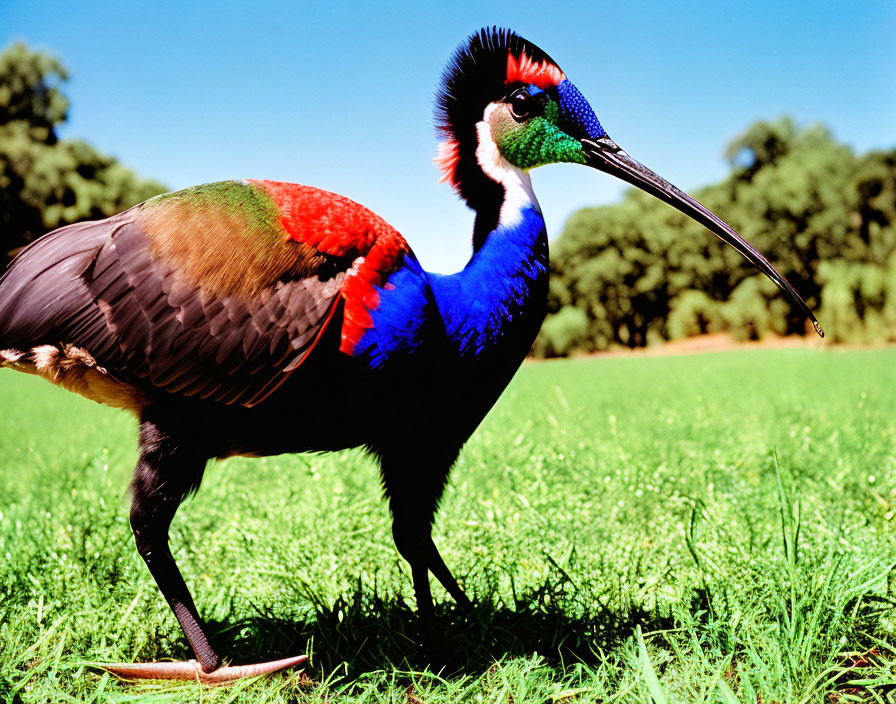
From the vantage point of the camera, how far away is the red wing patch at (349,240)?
6.17ft

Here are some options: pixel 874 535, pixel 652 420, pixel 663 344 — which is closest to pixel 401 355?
pixel 874 535

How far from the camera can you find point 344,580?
2.73 meters

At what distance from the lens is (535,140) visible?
7.47ft

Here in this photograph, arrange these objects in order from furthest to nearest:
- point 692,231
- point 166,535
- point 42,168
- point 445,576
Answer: point 692,231, point 42,168, point 445,576, point 166,535

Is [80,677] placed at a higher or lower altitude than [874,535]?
lower

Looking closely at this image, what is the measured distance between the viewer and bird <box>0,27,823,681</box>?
189 cm

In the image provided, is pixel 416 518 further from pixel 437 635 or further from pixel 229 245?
pixel 229 245

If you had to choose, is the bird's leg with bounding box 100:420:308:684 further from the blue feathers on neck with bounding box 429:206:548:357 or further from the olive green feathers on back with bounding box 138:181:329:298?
the blue feathers on neck with bounding box 429:206:548:357

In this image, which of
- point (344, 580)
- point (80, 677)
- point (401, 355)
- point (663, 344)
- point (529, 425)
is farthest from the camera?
point (663, 344)

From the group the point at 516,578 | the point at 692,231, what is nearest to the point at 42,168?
the point at 692,231

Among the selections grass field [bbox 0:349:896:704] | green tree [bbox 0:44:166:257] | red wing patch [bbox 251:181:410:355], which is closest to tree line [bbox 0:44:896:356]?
green tree [bbox 0:44:166:257]

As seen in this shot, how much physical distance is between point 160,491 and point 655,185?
1.87 metres

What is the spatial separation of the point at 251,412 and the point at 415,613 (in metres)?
1.03

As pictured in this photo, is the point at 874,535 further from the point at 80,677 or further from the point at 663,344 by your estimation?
the point at 663,344
